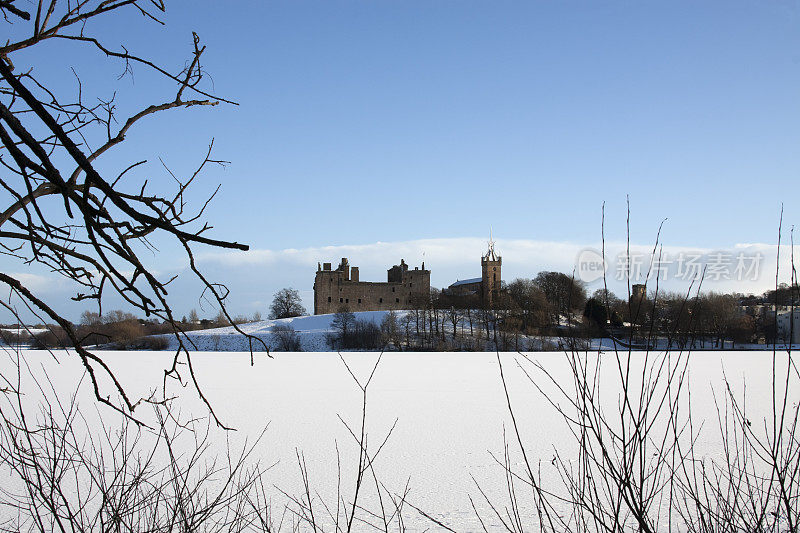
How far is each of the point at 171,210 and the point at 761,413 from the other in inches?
329

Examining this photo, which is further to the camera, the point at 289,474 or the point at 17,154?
the point at 289,474

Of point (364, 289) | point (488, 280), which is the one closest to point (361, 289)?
point (364, 289)

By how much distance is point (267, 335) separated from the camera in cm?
4409

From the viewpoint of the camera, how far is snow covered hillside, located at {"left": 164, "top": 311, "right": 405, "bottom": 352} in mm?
37906

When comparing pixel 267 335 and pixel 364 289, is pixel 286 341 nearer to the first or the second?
pixel 267 335

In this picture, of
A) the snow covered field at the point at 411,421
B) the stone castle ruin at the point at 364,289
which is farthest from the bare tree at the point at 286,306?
the snow covered field at the point at 411,421

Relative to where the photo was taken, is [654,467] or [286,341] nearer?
[654,467]

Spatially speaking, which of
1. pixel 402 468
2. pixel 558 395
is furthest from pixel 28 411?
pixel 558 395

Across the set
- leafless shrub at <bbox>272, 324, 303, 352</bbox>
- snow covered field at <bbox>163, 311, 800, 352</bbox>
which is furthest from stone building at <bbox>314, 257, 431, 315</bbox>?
leafless shrub at <bbox>272, 324, 303, 352</bbox>

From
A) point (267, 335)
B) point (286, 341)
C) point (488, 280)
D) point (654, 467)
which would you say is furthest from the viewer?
point (488, 280)

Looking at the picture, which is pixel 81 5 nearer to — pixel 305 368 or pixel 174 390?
pixel 174 390

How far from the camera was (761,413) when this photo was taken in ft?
25.4

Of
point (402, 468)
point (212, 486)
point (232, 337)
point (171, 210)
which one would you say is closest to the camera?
point (171, 210)

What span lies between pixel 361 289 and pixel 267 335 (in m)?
14.7
